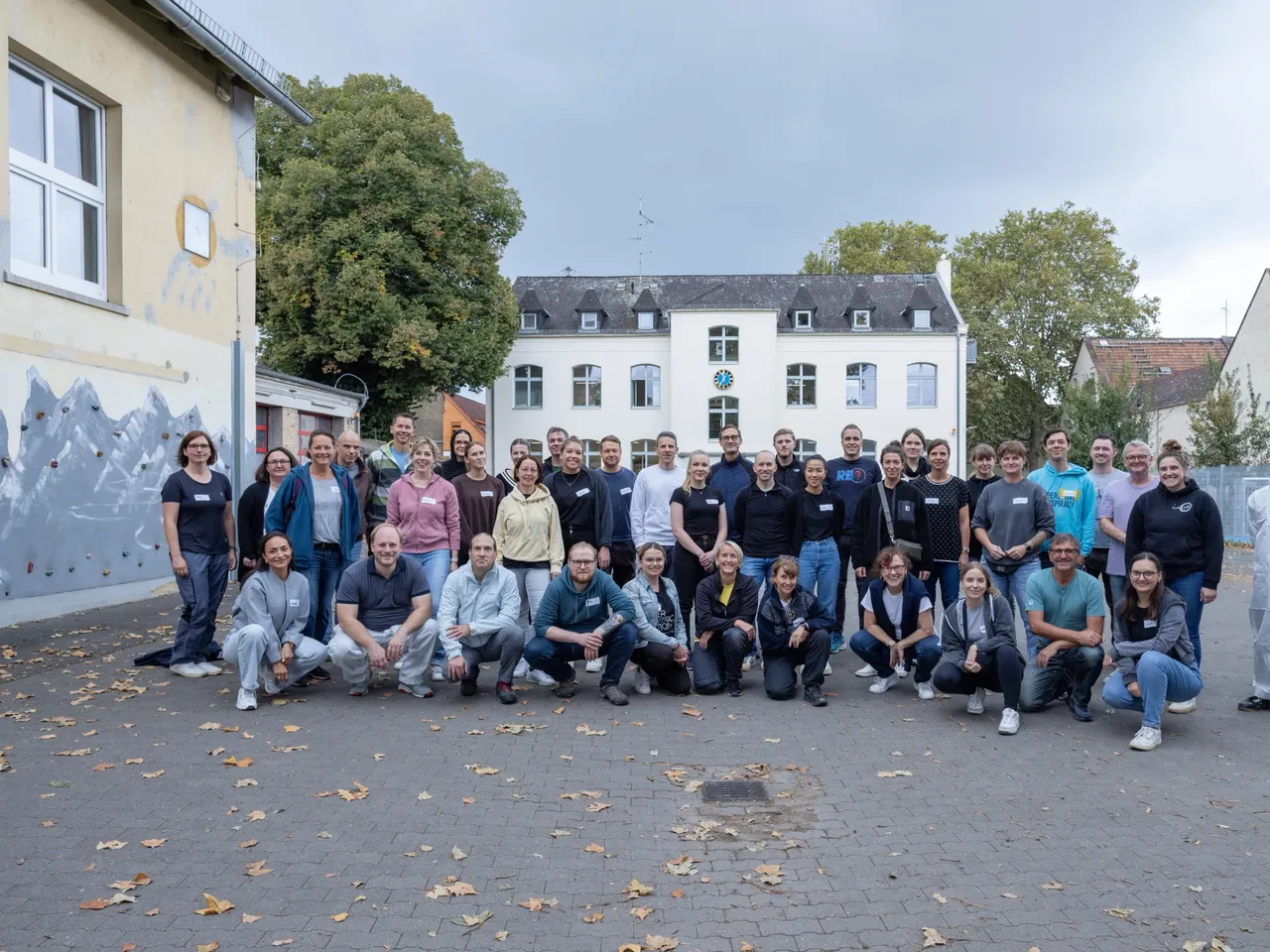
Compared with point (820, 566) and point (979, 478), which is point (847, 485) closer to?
point (820, 566)

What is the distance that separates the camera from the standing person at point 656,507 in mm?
9211

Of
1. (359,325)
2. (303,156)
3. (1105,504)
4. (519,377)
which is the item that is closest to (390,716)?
(1105,504)

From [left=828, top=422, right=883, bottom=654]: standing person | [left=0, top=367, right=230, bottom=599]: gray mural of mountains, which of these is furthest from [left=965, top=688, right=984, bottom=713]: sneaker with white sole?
[left=0, top=367, right=230, bottom=599]: gray mural of mountains

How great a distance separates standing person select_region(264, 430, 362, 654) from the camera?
321 inches

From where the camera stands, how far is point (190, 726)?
22.0 ft

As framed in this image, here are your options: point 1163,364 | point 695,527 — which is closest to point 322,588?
point 695,527

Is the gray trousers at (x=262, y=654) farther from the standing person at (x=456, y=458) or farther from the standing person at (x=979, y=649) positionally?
the standing person at (x=979, y=649)

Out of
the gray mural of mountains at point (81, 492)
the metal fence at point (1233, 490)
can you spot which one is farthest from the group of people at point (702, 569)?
the metal fence at point (1233, 490)

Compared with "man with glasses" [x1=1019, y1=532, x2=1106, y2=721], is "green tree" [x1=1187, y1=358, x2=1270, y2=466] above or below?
above

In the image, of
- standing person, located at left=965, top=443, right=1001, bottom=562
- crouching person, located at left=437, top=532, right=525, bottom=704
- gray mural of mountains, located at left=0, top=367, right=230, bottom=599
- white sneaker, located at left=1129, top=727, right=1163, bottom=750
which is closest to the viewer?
white sneaker, located at left=1129, top=727, right=1163, bottom=750

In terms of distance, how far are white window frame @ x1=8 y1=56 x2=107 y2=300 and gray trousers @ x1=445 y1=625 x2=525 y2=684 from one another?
22.4 ft

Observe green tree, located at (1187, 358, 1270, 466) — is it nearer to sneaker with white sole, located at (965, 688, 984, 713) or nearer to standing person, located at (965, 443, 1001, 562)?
standing person, located at (965, 443, 1001, 562)

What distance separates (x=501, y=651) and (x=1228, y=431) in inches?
1066

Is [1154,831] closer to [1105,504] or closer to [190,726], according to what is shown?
[1105,504]
